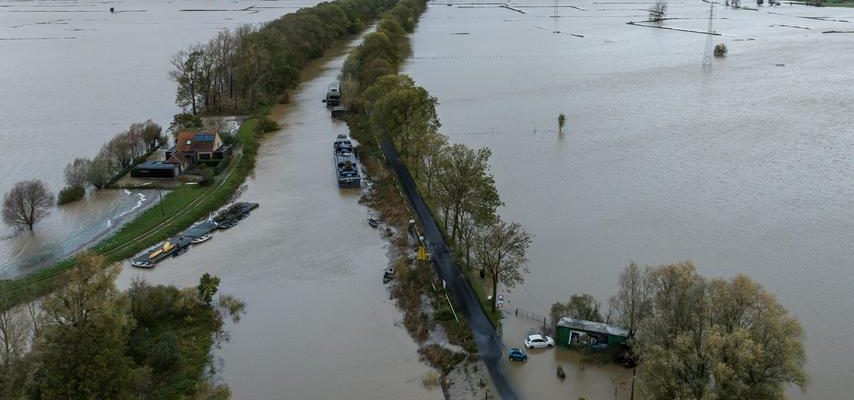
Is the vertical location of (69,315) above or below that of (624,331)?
above

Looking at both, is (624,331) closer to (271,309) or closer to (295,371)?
(295,371)

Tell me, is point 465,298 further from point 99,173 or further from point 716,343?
point 99,173

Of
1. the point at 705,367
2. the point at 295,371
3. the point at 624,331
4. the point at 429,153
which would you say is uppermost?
the point at 429,153

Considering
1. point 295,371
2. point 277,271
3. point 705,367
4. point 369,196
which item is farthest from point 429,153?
point 705,367

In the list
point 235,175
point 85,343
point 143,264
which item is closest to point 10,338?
point 85,343

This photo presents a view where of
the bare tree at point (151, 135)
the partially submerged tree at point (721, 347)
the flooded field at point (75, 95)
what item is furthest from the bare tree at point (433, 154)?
the bare tree at point (151, 135)

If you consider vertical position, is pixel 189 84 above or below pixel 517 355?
above

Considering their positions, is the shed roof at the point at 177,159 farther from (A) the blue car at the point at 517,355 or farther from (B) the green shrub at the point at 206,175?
(A) the blue car at the point at 517,355
